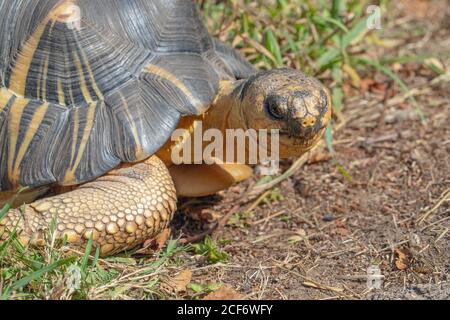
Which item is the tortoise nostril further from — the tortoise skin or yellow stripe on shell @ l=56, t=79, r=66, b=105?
yellow stripe on shell @ l=56, t=79, r=66, b=105

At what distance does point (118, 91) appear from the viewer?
341cm

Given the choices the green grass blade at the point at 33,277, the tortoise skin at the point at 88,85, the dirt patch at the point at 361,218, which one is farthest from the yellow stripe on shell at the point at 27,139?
the dirt patch at the point at 361,218

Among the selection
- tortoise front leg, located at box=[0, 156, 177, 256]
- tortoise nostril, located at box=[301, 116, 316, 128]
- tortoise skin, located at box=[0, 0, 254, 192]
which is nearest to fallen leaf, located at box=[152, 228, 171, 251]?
tortoise front leg, located at box=[0, 156, 177, 256]

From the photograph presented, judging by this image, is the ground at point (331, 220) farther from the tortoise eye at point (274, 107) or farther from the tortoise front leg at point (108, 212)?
the tortoise eye at point (274, 107)

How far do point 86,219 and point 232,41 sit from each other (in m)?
2.05

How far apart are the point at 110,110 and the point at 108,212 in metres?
0.49

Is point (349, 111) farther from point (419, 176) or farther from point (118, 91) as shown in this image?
point (118, 91)

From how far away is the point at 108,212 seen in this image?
3227 mm

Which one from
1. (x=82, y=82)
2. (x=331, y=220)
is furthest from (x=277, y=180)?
(x=82, y=82)

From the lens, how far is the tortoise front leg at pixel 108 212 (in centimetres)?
316

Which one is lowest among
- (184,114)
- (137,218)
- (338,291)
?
(338,291)

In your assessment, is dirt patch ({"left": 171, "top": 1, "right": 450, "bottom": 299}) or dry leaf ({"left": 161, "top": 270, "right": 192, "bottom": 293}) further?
dirt patch ({"left": 171, "top": 1, "right": 450, "bottom": 299})

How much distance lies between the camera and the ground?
305cm

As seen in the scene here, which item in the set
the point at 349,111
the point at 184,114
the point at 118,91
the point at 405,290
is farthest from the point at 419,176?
the point at 118,91
